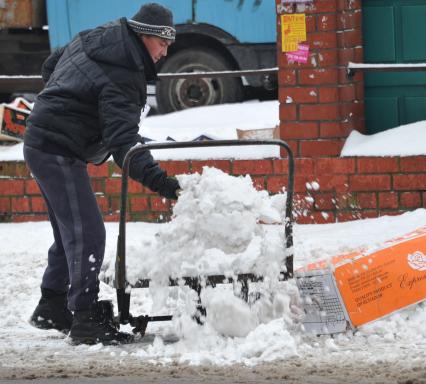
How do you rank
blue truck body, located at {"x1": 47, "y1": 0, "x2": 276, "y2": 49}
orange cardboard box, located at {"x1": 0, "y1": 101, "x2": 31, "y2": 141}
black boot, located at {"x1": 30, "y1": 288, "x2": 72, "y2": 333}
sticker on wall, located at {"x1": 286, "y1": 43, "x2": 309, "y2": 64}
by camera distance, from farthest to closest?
1. blue truck body, located at {"x1": 47, "y1": 0, "x2": 276, "y2": 49}
2. orange cardboard box, located at {"x1": 0, "y1": 101, "x2": 31, "y2": 141}
3. sticker on wall, located at {"x1": 286, "y1": 43, "x2": 309, "y2": 64}
4. black boot, located at {"x1": 30, "y1": 288, "x2": 72, "y2": 333}

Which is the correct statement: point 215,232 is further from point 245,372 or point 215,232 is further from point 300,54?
point 300,54

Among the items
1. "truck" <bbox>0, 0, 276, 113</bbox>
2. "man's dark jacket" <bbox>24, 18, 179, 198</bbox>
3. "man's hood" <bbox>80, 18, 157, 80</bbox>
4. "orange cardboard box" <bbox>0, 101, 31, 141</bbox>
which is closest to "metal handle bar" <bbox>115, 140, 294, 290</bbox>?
"man's dark jacket" <bbox>24, 18, 179, 198</bbox>

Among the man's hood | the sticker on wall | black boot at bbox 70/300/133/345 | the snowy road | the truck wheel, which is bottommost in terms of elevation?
the snowy road

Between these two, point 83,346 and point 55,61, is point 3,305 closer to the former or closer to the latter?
point 83,346

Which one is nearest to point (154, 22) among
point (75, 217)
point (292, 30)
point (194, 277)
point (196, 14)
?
point (75, 217)

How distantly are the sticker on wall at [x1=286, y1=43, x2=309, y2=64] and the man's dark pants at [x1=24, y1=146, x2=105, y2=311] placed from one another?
2716 mm

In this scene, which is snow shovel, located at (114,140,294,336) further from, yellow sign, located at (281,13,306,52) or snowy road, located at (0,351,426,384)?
yellow sign, located at (281,13,306,52)

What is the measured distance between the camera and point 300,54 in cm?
779

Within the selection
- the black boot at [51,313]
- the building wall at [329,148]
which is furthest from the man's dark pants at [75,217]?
the building wall at [329,148]

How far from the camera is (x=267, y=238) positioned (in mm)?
5270

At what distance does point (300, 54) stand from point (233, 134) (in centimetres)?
167

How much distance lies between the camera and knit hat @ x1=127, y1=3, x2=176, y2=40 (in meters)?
5.27

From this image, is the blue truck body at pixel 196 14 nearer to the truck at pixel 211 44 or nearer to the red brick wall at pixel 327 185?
the truck at pixel 211 44

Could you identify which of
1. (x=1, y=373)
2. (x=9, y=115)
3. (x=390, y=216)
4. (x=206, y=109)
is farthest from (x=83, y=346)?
(x=206, y=109)
